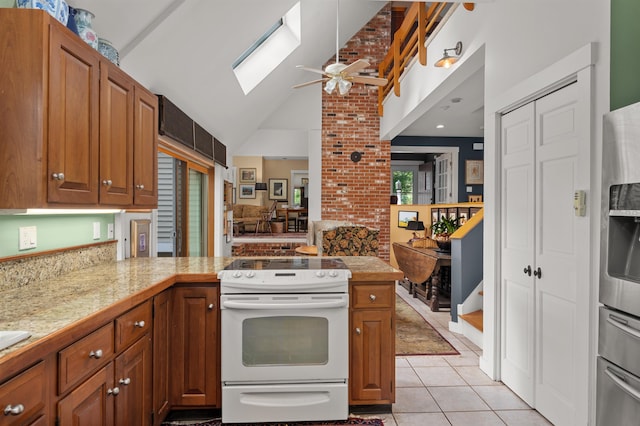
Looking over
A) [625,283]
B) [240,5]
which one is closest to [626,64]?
[625,283]

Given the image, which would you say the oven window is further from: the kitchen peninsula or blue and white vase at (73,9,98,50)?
blue and white vase at (73,9,98,50)

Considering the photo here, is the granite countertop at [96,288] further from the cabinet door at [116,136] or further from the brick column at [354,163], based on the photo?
the brick column at [354,163]

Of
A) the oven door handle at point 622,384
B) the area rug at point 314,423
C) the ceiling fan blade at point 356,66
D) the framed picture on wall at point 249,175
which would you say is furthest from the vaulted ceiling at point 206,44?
the framed picture on wall at point 249,175

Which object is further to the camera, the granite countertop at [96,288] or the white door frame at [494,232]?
the white door frame at [494,232]

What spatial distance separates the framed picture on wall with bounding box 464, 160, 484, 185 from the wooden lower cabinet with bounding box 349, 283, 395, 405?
6.45 metres

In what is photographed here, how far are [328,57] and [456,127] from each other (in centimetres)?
270

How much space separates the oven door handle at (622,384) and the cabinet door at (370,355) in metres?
1.03

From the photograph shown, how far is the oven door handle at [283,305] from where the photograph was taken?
2082 millimetres

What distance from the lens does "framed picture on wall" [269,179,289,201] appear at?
11.8m

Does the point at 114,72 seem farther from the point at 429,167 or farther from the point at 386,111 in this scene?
the point at 429,167

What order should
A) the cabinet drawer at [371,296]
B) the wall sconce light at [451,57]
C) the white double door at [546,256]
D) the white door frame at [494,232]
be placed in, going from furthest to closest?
the wall sconce light at [451,57], the white door frame at [494,232], the cabinet drawer at [371,296], the white double door at [546,256]

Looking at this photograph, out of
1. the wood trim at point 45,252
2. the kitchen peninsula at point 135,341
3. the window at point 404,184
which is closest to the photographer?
the kitchen peninsula at point 135,341

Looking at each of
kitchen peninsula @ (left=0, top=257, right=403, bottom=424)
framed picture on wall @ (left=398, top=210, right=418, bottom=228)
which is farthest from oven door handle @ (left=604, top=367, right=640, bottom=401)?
framed picture on wall @ (left=398, top=210, right=418, bottom=228)

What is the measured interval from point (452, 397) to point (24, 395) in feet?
7.72
